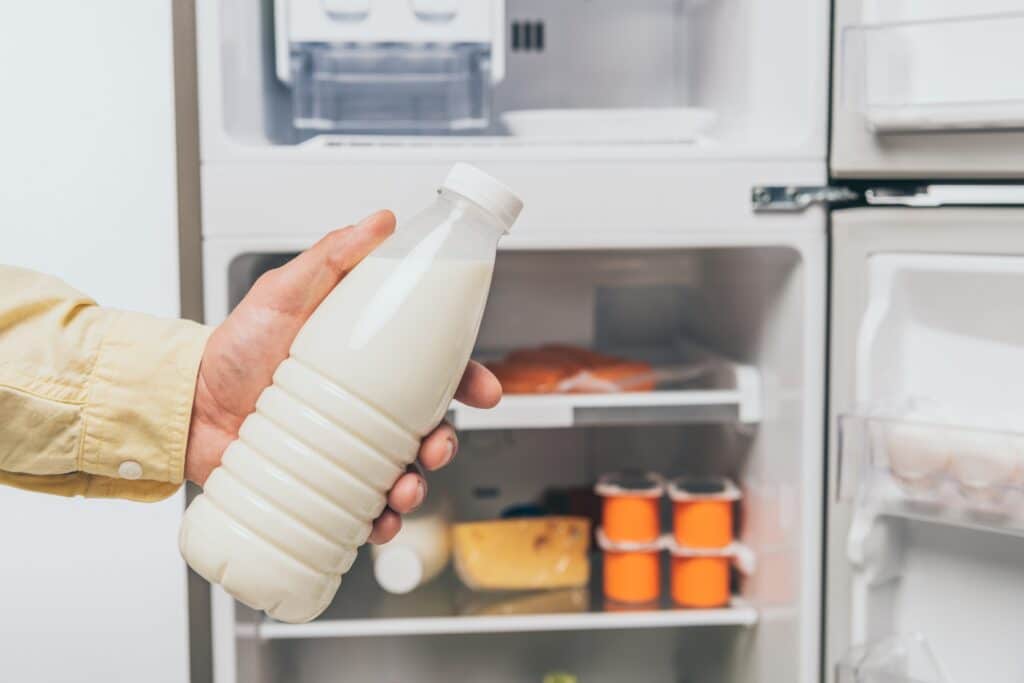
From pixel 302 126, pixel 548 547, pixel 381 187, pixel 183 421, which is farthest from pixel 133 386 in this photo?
pixel 548 547

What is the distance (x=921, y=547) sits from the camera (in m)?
1.09

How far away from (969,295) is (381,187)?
23.5 inches

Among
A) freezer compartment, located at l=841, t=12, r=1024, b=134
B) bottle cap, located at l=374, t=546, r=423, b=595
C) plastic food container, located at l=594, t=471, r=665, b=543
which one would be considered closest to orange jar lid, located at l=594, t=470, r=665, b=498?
plastic food container, located at l=594, t=471, r=665, b=543

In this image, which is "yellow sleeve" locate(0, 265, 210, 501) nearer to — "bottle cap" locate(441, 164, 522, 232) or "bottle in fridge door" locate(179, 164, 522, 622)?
"bottle in fridge door" locate(179, 164, 522, 622)

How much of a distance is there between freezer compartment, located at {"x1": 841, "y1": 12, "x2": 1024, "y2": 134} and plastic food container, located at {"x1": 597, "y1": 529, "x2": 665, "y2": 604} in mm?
591

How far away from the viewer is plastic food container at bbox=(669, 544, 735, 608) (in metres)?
1.32

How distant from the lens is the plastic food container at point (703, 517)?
4.33ft

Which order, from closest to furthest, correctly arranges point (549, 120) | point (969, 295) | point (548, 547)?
point (969, 295) < point (549, 120) < point (548, 547)

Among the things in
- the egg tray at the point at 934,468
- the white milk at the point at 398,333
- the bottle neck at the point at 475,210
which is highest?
the bottle neck at the point at 475,210

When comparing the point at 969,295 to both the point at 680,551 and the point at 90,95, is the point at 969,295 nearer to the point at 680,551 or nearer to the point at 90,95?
the point at 680,551

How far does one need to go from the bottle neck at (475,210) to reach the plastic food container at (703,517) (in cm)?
69

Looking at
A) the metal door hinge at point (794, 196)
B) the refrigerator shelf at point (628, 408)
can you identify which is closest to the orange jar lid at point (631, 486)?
the refrigerator shelf at point (628, 408)

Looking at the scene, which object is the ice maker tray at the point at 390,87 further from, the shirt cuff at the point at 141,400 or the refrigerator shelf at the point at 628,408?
the shirt cuff at the point at 141,400

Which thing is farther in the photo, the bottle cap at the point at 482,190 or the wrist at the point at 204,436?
the wrist at the point at 204,436
